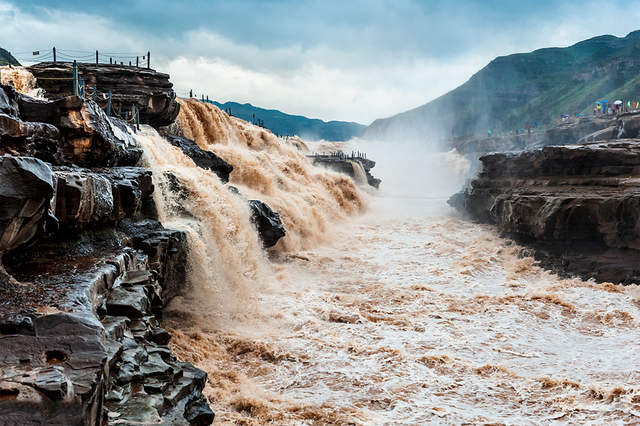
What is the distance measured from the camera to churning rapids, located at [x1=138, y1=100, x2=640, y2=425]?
19.5ft

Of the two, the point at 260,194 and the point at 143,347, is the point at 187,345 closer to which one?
the point at 143,347

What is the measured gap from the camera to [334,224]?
19453mm

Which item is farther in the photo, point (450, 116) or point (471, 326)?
point (450, 116)

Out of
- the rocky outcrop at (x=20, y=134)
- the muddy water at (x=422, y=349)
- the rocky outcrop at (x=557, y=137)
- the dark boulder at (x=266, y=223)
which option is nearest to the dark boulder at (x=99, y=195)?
the rocky outcrop at (x=20, y=134)

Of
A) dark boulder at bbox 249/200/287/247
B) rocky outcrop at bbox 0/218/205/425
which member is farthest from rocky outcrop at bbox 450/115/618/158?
rocky outcrop at bbox 0/218/205/425

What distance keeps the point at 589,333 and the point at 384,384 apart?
5.04m

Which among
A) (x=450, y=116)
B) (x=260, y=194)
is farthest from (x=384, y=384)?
(x=450, y=116)

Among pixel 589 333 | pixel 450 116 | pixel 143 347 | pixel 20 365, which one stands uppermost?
pixel 450 116

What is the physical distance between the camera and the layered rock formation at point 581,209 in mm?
12273

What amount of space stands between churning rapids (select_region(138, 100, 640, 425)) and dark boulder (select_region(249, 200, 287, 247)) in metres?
0.47

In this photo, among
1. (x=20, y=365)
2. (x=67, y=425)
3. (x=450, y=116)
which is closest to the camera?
(x=67, y=425)

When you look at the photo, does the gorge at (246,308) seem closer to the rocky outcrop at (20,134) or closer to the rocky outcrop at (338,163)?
the rocky outcrop at (20,134)

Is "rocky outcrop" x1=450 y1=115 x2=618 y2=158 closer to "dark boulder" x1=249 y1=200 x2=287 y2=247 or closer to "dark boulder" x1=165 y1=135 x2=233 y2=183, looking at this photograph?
"dark boulder" x1=249 y1=200 x2=287 y2=247

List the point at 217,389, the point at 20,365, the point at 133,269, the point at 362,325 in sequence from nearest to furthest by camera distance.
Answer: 1. the point at 20,365
2. the point at 217,389
3. the point at 133,269
4. the point at 362,325
